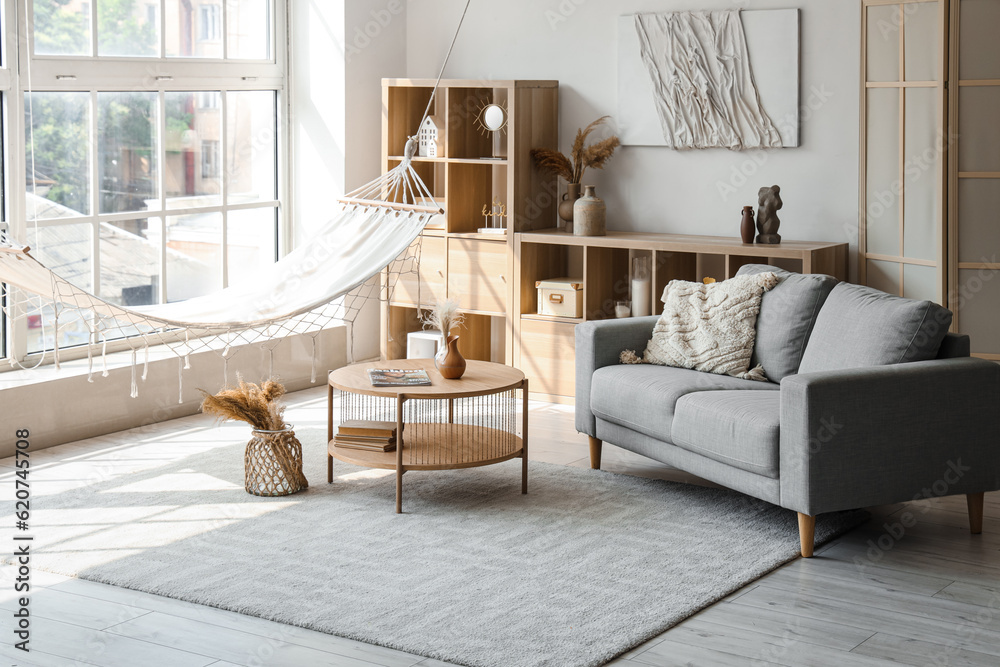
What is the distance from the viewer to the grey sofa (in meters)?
3.48

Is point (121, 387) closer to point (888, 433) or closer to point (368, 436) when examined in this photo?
point (368, 436)

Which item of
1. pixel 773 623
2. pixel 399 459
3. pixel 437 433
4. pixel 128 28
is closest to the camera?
pixel 773 623

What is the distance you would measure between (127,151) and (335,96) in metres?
1.28

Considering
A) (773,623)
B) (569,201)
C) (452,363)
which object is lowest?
(773,623)

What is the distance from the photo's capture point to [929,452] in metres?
3.60

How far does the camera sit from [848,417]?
11.4ft

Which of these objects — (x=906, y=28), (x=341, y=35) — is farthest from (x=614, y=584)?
(x=341, y=35)

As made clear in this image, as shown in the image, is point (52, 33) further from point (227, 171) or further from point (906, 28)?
point (906, 28)

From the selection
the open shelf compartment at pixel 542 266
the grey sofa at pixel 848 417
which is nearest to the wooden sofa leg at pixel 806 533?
the grey sofa at pixel 848 417

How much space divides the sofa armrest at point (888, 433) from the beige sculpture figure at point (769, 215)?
66.4 inches

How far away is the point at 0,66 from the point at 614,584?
134 inches

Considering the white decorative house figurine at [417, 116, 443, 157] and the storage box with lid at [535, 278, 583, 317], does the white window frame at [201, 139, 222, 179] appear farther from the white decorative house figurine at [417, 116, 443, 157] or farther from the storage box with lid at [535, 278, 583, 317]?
the storage box with lid at [535, 278, 583, 317]

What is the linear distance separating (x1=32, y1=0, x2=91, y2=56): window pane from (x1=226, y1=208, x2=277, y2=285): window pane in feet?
4.08

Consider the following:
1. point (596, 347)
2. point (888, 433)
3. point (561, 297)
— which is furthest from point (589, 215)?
point (888, 433)
